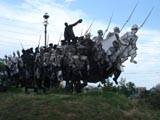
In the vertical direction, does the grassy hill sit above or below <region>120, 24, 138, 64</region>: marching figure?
below

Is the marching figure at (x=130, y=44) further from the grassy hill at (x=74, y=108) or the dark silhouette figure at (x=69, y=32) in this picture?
the grassy hill at (x=74, y=108)

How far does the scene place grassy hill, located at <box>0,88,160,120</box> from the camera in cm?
1622

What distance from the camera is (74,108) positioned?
1670 centimetres

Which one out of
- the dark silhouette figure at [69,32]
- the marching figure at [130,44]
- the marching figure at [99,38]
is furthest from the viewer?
the dark silhouette figure at [69,32]

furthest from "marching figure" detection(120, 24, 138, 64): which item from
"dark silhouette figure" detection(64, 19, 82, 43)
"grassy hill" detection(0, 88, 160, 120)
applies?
"grassy hill" detection(0, 88, 160, 120)

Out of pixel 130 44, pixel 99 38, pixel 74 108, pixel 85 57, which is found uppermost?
pixel 99 38

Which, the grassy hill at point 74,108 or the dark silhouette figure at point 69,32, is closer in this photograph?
the grassy hill at point 74,108

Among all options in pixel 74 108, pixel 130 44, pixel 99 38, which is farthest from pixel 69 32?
pixel 74 108


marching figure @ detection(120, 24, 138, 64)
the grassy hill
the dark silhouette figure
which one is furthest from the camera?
the dark silhouette figure

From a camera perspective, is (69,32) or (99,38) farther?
(69,32)

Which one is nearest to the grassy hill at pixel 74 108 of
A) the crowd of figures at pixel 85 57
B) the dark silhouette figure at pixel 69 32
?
the crowd of figures at pixel 85 57

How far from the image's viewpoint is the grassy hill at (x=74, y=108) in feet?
53.2

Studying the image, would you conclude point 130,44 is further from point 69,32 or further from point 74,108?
point 74,108

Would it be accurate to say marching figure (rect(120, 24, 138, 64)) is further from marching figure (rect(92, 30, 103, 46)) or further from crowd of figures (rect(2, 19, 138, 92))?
marching figure (rect(92, 30, 103, 46))
